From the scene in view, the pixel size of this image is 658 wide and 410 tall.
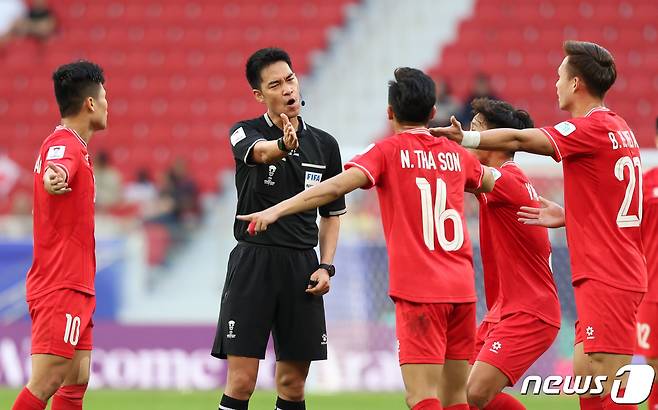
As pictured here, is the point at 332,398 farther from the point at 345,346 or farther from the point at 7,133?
the point at 7,133

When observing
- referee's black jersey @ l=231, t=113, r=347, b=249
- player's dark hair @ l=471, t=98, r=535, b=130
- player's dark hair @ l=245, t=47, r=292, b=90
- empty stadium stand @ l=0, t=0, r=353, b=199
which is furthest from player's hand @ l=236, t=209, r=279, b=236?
empty stadium stand @ l=0, t=0, r=353, b=199

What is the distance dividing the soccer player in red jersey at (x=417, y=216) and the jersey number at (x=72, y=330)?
52.3 inches

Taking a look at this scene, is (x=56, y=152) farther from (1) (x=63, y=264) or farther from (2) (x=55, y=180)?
(1) (x=63, y=264)

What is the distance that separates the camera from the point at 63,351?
6.33m

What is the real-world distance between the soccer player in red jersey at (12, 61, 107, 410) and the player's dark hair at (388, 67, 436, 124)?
185 centimetres

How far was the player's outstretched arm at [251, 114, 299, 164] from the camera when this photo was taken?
19.9 feet

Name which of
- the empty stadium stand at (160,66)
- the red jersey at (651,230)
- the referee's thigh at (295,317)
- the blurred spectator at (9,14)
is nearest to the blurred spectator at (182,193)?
the empty stadium stand at (160,66)

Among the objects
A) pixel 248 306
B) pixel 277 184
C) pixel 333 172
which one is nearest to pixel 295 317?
pixel 248 306

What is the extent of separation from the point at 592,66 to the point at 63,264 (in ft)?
10.4

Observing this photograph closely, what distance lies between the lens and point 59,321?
20.7 feet

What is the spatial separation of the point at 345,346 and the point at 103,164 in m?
5.38

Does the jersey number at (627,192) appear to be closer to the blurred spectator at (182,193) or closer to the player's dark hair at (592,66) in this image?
the player's dark hair at (592,66)

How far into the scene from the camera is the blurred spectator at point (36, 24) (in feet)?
68.2

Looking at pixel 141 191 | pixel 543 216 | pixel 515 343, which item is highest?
pixel 543 216
